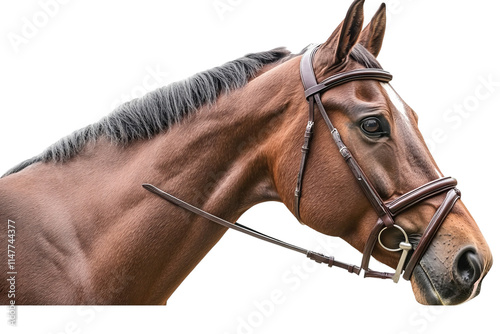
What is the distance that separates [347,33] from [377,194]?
3.18 ft

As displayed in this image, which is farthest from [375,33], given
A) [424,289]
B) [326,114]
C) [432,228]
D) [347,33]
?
[424,289]

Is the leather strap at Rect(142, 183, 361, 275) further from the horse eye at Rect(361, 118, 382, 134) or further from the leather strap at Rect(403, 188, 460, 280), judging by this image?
the horse eye at Rect(361, 118, 382, 134)

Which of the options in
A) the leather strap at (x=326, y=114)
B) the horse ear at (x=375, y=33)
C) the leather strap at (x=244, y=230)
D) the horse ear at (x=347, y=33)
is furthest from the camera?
the horse ear at (x=375, y=33)

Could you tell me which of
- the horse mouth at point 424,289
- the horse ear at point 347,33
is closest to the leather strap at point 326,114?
the horse ear at point 347,33

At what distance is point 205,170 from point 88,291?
→ 104 cm

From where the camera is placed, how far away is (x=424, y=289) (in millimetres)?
2254

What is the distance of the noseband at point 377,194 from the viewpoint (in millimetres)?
2244

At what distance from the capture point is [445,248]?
2.20m

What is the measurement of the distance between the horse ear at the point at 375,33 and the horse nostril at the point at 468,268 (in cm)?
146

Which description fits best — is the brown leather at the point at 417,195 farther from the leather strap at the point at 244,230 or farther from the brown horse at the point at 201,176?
the leather strap at the point at 244,230

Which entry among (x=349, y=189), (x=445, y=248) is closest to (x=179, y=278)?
(x=349, y=189)

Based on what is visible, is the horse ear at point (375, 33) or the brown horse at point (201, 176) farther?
the horse ear at point (375, 33)

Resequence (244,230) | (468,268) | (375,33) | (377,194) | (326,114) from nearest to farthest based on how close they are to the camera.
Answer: (468,268)
(377,194)
(326,114)
(244,230)
(375,33)

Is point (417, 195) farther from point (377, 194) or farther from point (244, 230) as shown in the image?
point (244, 230)
